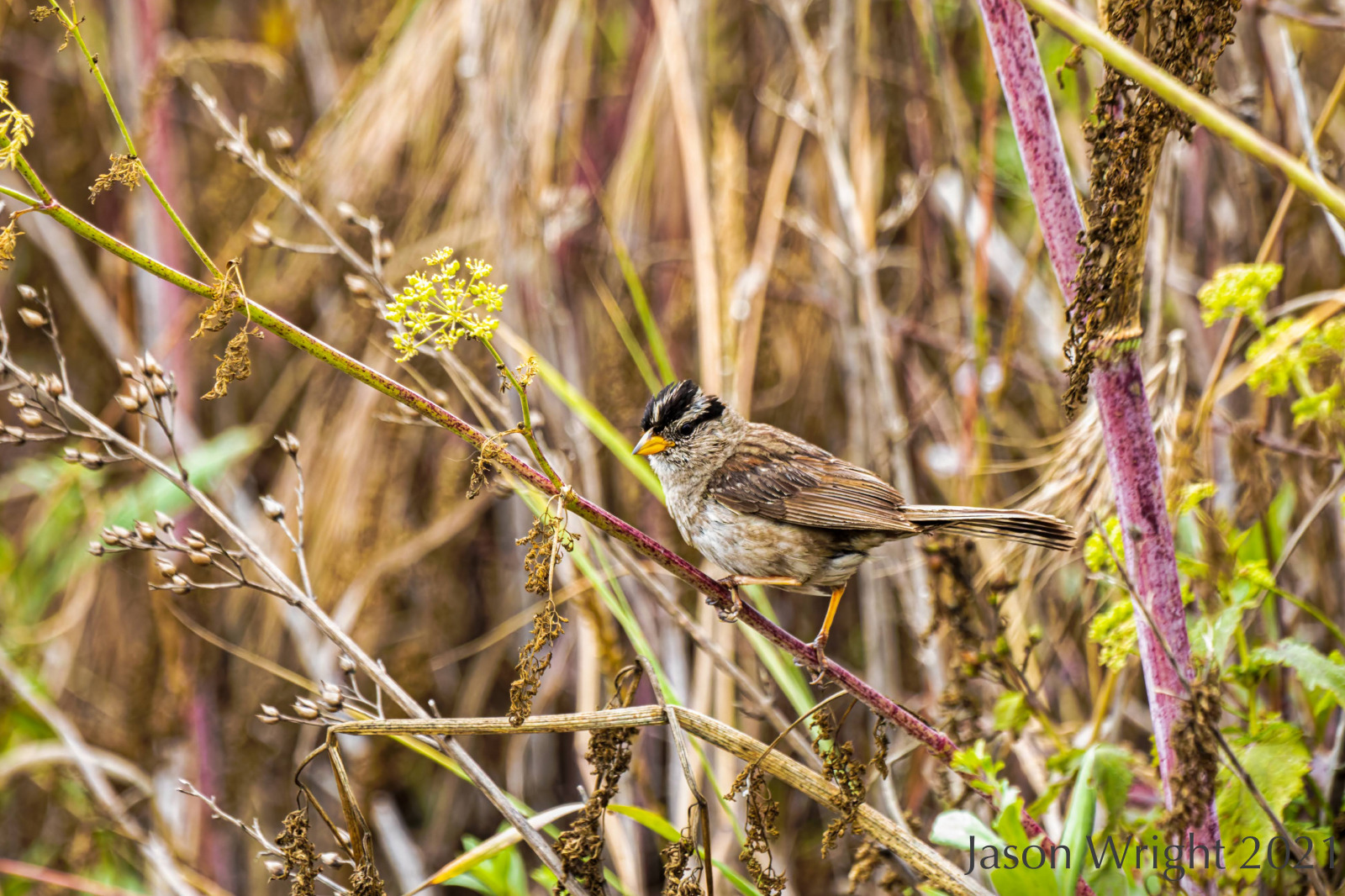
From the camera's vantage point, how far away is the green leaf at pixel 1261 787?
1.60 meters

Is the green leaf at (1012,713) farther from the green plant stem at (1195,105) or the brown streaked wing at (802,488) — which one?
the green plant stem at (1195,105)

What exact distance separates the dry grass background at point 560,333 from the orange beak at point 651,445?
0.44m

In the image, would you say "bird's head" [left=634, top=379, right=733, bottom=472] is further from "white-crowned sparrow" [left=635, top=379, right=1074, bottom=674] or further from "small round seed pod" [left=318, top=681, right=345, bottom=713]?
"small round seed pod" [left=318, top=681, right=345, bottom=713]

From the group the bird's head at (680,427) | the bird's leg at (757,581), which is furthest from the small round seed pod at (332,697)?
the bird's head at (680,427)

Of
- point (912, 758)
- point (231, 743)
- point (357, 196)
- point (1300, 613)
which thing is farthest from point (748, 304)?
point (231, 743)

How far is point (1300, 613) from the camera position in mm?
2775

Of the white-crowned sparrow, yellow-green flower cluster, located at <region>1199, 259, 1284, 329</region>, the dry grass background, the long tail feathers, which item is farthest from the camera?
the dry grass background

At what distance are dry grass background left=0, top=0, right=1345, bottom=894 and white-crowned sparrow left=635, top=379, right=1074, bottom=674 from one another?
1.24ft

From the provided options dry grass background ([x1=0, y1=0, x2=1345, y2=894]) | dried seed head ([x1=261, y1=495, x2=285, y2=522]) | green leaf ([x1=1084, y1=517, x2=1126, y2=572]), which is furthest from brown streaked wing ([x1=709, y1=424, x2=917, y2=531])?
dried seed head ([x1=261, y1=495, x2=285, y2=522])

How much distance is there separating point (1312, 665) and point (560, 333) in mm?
2423

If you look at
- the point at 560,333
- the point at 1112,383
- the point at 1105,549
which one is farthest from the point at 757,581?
the point at 560,333

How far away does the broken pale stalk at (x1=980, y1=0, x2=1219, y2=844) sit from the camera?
158 cm

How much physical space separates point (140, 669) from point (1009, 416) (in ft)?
11.1

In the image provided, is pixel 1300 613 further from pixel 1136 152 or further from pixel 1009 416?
pixel 1136 152
